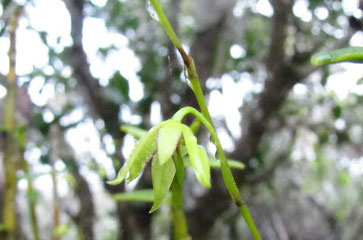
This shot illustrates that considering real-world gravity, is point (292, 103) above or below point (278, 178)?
above

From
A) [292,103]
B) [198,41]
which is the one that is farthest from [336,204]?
[198,41]

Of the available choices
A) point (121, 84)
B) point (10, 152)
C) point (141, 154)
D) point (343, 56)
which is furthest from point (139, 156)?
point (121, 84)

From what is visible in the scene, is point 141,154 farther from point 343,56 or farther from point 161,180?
point 343,56

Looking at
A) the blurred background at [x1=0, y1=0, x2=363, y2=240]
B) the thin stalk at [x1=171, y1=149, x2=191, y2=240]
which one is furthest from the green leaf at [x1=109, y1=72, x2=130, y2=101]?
the thin stalk at [x1=171, y1=149, x2=191, y2=240]

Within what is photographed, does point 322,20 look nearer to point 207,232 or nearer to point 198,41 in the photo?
point 198,41

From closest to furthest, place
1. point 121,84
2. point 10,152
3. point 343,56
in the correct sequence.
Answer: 1. point 343,56
2. point 10,152
3. point 121,84
